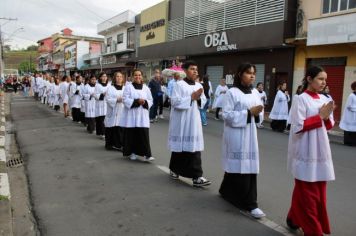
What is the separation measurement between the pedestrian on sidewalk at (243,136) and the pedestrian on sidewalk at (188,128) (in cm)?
112

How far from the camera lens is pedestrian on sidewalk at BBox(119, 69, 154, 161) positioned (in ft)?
26.2

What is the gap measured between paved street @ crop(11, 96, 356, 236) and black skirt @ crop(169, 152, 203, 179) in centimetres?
20

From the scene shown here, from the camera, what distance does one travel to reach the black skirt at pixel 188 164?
6227 mm

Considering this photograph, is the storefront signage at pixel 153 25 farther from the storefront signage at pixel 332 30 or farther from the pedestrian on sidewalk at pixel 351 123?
the pedestrian on sidewalk at pixel 351 123

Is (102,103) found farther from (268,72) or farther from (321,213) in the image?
(268,72)

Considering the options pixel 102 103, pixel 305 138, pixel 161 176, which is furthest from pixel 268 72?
pixel 305 138

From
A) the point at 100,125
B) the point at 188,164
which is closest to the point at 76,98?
the point at 100,125

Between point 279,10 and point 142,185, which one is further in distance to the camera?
point 279,10

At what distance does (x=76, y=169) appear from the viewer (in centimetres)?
747

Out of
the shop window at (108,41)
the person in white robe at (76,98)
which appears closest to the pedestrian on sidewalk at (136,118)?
the person in white robe at (76,98)

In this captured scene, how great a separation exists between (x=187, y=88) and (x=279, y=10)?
14.3m

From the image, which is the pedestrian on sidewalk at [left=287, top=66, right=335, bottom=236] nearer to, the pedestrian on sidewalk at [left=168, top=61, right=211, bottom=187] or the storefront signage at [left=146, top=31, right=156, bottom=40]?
the pedestrian on sidewalk at [left=168, top=61, right=211, bottom=187]

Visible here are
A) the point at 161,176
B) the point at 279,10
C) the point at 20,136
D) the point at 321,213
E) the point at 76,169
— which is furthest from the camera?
the point at 279,10

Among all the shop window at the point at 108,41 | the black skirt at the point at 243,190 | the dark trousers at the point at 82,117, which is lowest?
the dark trousers at the point at 82,117
